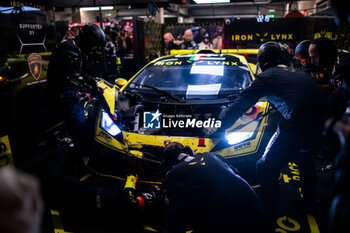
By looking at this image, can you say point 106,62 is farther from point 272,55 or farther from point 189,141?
point 272,55

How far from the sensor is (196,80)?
3.40 metres

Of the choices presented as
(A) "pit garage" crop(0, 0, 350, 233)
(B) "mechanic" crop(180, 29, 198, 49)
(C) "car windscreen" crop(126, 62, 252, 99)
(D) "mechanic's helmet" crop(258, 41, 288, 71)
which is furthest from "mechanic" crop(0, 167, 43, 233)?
(B) "mechanic" crop(180, 29, 198, 49)

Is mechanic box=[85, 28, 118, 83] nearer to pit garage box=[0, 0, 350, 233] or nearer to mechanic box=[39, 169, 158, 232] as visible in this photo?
pit garage box=[0, 0, 350, 233]

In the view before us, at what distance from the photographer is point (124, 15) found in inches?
897

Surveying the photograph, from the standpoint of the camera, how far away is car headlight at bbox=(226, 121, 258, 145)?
2.58m

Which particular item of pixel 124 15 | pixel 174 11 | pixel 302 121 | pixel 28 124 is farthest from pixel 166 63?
pixel 124 15

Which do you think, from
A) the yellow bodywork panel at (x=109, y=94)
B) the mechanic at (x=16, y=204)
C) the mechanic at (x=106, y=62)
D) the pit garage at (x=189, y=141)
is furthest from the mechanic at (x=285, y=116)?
the mechanic at (x=106, y=62)

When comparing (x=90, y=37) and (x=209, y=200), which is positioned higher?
(x=90, y=37)

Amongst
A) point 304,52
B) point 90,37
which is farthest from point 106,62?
point 304,52

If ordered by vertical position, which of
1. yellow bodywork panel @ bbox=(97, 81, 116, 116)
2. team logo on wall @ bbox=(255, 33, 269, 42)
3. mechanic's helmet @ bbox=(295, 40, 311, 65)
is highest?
team logo on wall @ bbox=(255, 33, 269, 42)

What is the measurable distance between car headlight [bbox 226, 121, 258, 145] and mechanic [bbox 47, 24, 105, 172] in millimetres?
1478

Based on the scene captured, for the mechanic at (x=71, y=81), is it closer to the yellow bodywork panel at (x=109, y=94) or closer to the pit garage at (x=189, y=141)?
the pit garage at (x=189, y=141)

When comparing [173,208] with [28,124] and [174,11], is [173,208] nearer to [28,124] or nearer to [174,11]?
[28,124]

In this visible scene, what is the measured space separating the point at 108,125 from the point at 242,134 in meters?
1.29
